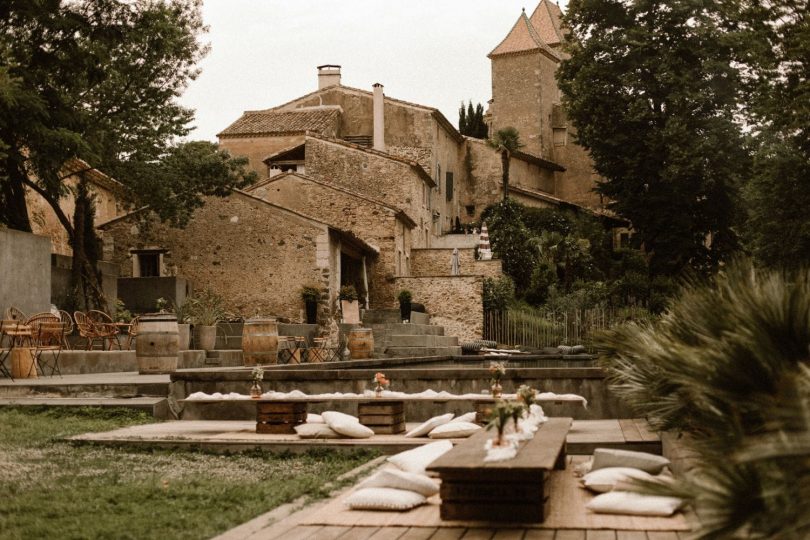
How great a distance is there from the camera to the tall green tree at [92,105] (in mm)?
17531

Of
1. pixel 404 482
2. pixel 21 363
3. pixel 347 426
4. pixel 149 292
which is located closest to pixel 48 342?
pixel 21 363

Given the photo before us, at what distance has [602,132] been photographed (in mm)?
34938

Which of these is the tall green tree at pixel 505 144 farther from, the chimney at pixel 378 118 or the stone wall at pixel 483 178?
the chimney at pixel 378 118

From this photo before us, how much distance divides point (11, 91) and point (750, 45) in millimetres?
15652

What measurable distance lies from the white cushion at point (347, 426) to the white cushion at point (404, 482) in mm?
2710

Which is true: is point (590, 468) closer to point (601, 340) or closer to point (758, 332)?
point (758, 332)

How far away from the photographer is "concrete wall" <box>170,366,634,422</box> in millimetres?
10250

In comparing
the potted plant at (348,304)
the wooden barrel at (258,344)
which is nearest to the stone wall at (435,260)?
the potted plant at (348,304)

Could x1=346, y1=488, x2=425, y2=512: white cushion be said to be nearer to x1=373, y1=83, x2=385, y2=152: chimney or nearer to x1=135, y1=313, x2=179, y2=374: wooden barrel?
x1=135, y1=313, x2=179, y2=374: wooden barrel

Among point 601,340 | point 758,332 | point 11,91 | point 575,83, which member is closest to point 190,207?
point 11,91

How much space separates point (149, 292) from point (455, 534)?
75.0 ft

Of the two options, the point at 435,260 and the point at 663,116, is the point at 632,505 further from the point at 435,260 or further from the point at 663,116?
the point at 435,260

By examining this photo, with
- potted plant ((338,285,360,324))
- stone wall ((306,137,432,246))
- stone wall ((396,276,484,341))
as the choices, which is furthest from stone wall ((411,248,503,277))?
potted plant ((338,285,360,324))

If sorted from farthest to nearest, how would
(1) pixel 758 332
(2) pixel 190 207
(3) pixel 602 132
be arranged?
1. (3) pixel 602 132
2. (2) pixel 190 207
3. (1) pixel 758 332
